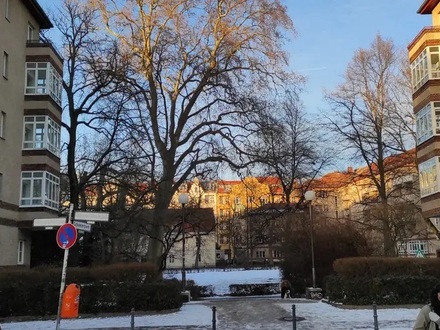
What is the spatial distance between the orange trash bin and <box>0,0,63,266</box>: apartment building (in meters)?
15.7

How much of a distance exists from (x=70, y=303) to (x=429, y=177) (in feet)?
87.2

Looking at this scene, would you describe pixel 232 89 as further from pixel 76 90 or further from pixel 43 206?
pixel 43 206

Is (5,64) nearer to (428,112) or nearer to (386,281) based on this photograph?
(386,281)

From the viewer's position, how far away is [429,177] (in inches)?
1345

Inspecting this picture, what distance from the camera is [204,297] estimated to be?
127 feet

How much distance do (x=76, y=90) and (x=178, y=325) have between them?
64.1 feet

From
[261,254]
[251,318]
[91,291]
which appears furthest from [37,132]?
[261,254]

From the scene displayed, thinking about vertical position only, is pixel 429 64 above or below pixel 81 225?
above

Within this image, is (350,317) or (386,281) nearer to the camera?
(350,317)

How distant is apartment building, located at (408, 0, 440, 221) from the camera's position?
3319 centimetres

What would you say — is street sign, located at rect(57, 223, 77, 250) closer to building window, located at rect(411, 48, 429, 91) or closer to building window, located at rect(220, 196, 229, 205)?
building window, located at rect(411, 48, 429, 91)

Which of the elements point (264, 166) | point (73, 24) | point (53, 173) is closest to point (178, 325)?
point (264, 166)

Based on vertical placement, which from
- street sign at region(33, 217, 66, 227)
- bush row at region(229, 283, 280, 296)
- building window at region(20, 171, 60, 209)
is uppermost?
building window at region(20, 171, 60, 209)

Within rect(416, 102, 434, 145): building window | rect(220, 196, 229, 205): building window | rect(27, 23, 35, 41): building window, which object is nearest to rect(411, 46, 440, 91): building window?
rect(416, 102, 434, 145): building window
